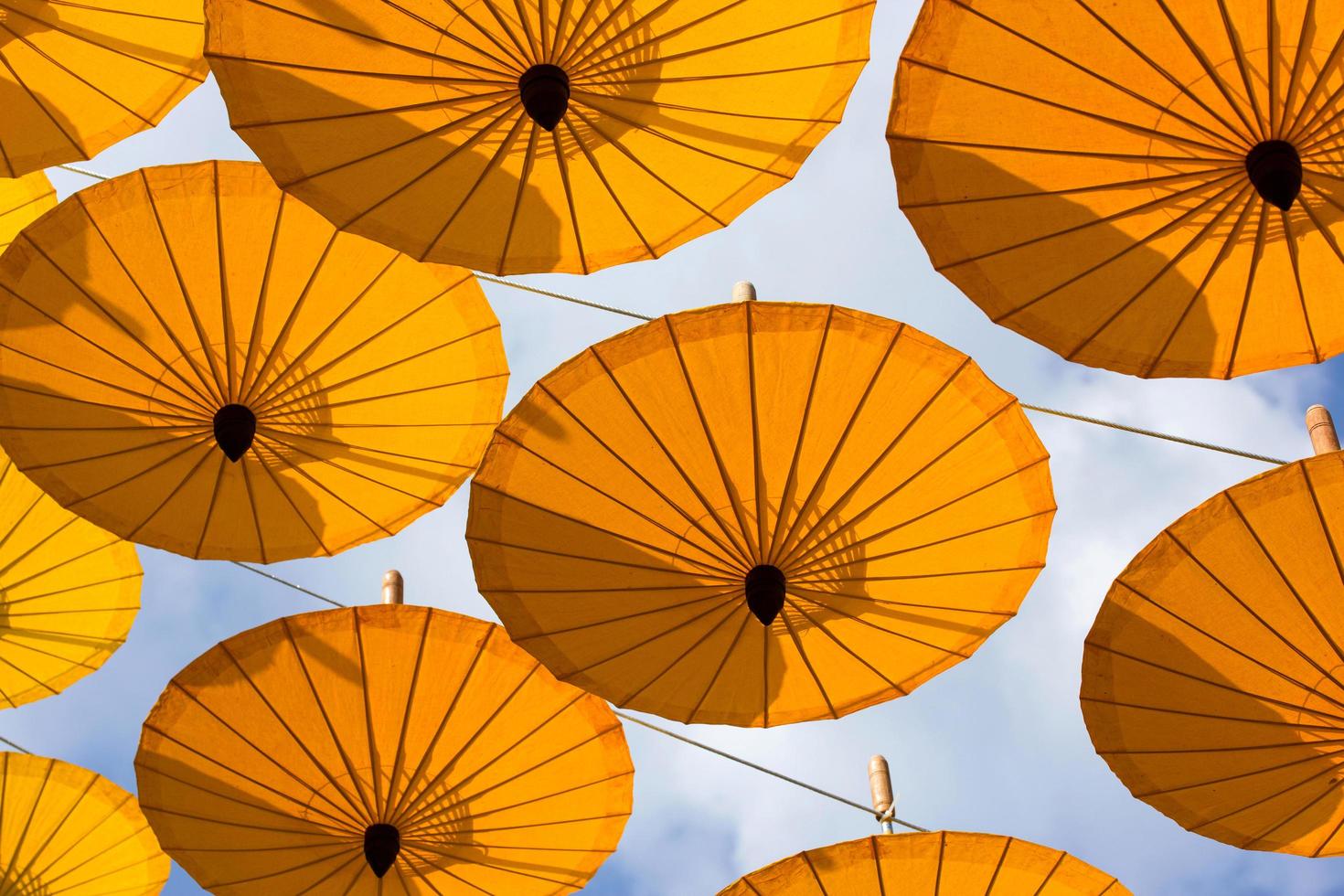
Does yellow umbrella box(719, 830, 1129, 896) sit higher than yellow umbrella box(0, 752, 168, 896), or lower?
lower

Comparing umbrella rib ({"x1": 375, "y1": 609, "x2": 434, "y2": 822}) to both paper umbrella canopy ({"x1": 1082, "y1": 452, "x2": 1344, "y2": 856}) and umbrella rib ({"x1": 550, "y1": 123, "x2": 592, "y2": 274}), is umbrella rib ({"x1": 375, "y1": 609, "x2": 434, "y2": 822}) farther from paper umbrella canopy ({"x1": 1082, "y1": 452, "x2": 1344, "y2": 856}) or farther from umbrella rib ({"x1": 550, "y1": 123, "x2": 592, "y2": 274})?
paper umbrella canopy ({"x1": 1082, "y1": 452, "x2": 1344, "y2": 856})

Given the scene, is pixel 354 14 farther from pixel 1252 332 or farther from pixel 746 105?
pixel 1252 332

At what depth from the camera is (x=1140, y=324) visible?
958cm

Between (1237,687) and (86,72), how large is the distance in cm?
923

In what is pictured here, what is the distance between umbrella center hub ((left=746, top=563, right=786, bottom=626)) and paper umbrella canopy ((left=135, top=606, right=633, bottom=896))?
242 cm

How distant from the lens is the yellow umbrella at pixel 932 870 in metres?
11.5

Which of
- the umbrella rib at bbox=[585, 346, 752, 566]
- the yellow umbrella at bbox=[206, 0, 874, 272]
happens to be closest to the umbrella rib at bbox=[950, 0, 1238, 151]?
the yellow umbrella at bbox=[206, 0, 874, 272]

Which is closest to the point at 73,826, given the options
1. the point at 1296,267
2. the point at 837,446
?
the point at 837,446

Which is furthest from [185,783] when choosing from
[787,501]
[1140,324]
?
[1140,324]

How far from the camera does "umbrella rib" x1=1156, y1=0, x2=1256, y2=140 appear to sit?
28.6ft

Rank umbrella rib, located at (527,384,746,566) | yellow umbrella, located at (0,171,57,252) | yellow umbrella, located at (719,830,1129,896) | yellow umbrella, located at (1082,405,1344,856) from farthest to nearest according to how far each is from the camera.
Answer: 1. yellow umbrella, located at (0,171,57,252)
2. yellow umbrella, located at (719,830,1129,896)
3. yellow umbrella, located at (1082,405,1344,856)
4. umbrella rib, located at (527,384,746,566)

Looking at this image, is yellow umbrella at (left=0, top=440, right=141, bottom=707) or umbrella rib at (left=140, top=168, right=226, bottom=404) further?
yellow umbrella at (left=0, top=440, right=141, bottom=707)

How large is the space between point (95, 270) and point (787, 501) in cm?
527

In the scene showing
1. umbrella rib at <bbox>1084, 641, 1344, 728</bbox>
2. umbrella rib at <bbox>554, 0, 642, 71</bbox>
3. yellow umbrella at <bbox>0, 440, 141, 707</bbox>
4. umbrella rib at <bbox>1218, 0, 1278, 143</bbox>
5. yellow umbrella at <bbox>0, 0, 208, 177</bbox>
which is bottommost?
umbrella rib at <bbox>1084, 641, 1344, 728</bbox>
